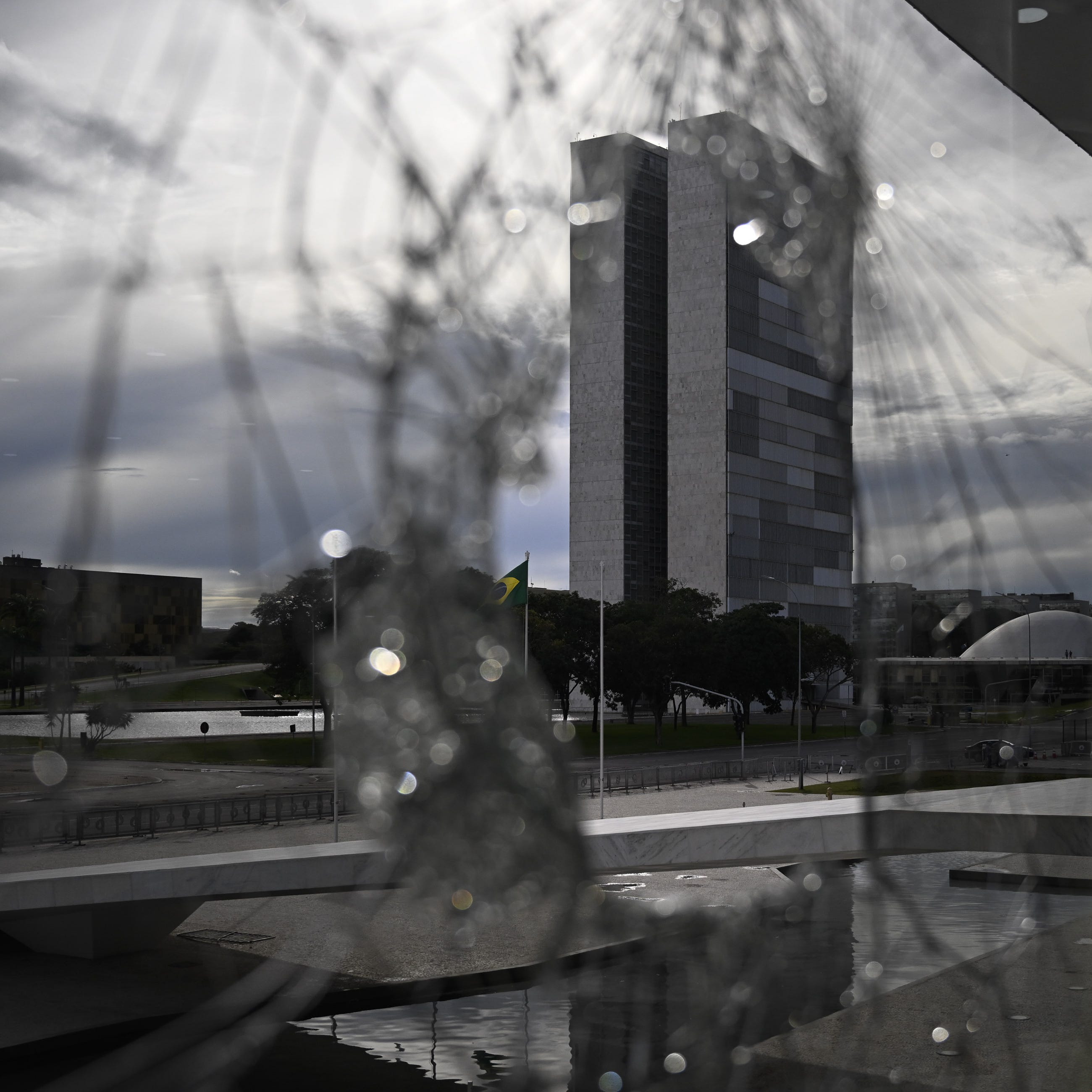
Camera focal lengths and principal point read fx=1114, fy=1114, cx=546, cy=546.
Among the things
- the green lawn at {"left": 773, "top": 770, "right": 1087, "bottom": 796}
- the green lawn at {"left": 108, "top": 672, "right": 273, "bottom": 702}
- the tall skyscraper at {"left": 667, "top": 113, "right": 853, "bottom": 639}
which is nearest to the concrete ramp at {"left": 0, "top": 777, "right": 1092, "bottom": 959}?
the green lawn at {"left": 773, "top": 770, "right": 1087, "bottom": 796}

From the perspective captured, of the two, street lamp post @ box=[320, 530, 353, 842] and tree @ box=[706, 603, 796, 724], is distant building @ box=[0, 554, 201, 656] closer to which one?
street lamp post @ box=[320, 530, 353, 842]

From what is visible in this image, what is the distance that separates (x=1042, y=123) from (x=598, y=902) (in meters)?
1.28

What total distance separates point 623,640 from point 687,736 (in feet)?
5.50

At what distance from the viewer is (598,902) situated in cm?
71

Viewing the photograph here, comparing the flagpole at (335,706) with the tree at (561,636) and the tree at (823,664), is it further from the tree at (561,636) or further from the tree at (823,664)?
the tree at (823,664)

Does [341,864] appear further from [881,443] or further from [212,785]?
[881,443]

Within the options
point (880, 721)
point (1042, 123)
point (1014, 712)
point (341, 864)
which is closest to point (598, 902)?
point (341, 864)

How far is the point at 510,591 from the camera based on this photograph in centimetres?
63

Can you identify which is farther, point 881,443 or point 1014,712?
point 1014,712

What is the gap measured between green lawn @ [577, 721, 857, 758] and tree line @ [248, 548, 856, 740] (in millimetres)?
27

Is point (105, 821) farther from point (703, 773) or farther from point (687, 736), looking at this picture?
point (703, 773)

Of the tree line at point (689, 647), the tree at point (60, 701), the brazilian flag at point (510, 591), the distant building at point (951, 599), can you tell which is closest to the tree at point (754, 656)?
the tree line at point (689, 647)

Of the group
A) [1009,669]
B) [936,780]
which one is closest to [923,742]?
[936,780]

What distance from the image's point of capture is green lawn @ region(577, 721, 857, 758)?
86 centimetres
